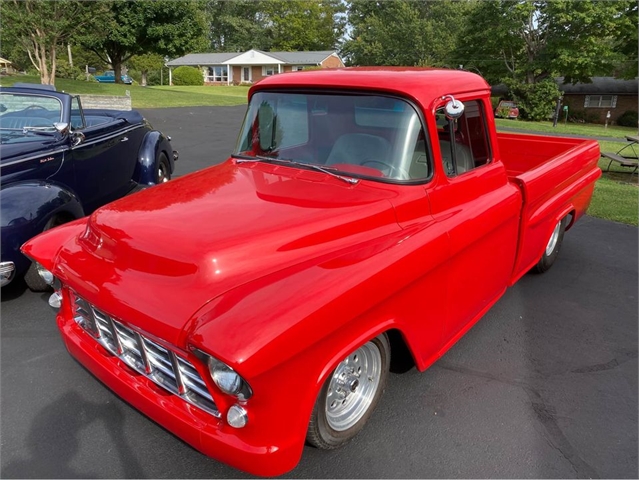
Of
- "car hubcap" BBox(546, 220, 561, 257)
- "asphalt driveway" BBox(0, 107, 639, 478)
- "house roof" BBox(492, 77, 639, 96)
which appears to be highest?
"house roof" BBox(492, 77, 639, 96)

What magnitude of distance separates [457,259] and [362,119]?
0.99m

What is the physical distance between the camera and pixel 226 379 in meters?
1.78

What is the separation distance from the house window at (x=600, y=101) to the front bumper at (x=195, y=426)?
4252cm

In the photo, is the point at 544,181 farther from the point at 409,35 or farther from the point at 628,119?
the point at 409,35

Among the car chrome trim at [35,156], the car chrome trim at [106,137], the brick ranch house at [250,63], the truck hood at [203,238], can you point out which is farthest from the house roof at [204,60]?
the truck hood at [203,238]

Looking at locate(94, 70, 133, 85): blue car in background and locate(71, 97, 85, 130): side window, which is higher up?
locate(94, 70, 133, 85): blue car in background

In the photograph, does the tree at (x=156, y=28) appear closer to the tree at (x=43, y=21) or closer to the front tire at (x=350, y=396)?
the tree at (x=43, y=21)

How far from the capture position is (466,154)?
3150 mm

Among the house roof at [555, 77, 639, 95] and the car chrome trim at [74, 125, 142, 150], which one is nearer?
the car chrome trim at [74, 125, 142, 150]

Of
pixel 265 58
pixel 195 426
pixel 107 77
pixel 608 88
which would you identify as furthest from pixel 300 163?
pixel 107 77

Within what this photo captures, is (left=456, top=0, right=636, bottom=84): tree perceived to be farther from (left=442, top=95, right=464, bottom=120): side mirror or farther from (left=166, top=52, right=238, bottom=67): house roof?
(left=166, top=52, right=238, bottom=67): house roof

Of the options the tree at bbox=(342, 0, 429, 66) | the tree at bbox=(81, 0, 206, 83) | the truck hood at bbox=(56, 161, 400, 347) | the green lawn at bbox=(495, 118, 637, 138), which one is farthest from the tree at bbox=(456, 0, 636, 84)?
the truck hood at bbox=(56, 161, 400, 347)

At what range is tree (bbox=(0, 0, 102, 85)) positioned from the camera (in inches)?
638

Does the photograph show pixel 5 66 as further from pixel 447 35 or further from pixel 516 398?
pixel 516 398
